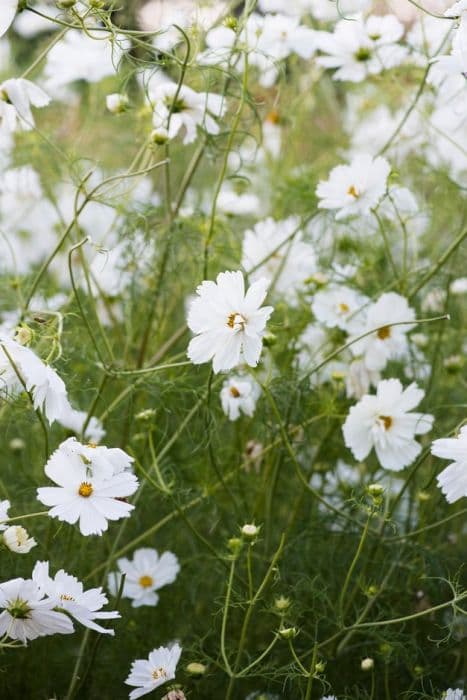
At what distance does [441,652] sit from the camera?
3.55 ft

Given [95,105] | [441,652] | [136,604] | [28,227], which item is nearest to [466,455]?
[441,652]

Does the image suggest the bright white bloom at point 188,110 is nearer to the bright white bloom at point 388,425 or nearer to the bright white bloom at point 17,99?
the bright white bloom at point 17,99

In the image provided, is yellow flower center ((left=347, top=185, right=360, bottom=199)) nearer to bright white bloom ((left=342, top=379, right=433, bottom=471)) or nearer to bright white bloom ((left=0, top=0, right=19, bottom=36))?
bright white bloom ((left=342, top=379, right=433, bottom=471))

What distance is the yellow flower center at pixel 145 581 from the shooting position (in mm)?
1130

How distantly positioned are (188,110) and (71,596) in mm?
585

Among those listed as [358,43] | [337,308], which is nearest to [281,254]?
[337,308]

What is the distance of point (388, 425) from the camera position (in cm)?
109

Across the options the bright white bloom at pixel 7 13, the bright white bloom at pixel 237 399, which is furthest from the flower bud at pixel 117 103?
the bright white bloom at pixel 237 399

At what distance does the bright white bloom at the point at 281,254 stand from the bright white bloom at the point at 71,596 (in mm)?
584

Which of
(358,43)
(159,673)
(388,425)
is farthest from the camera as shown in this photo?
(358,43)

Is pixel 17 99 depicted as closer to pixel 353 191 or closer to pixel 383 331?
pixel 353 191

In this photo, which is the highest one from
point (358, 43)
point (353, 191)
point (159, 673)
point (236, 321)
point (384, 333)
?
point (358, 43)

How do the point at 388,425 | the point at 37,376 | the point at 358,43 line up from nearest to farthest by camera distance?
the point at 37,376
the point at 388,425
the point at 358,43

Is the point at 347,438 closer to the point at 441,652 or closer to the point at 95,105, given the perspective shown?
the point at 441,652
